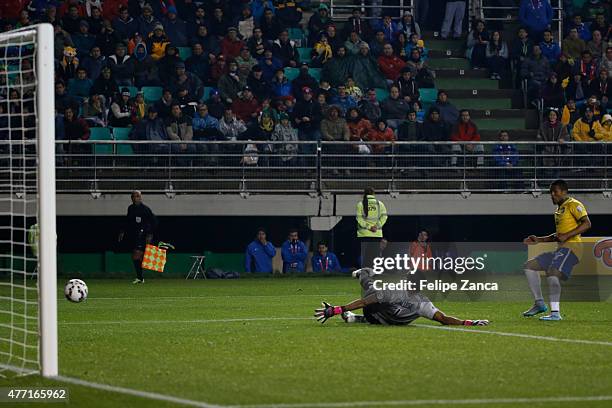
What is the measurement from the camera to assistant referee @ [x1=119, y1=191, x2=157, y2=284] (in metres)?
24.5

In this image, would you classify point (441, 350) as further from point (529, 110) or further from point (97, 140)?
point (529, 110)

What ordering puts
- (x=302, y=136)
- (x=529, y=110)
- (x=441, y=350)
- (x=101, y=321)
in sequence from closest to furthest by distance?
(x=441, y=350) < (x=101, y=321) < (x=302, y=136) < (x=529, y=110)

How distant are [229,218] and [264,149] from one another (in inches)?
81.6

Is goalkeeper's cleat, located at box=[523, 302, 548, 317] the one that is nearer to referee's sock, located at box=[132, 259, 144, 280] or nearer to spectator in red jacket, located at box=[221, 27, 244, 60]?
referee's sock, located at box=[132, 259, 144, 280]

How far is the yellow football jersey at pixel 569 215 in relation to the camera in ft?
51.7

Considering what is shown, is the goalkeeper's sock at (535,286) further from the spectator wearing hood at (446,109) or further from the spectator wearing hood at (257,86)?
the spectator wearing hood at (257,86)

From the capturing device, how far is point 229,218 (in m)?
27.3

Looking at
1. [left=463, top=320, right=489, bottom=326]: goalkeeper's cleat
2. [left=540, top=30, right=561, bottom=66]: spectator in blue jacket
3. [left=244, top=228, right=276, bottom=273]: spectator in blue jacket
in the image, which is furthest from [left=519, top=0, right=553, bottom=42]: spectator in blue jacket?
[left=463, top=320, right=489, bottom=326]: goalkeeper's cleat

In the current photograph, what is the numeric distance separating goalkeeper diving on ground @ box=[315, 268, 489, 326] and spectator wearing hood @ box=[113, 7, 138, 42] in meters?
14.6

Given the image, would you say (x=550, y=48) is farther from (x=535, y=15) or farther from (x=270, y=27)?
(x=270, y=27)

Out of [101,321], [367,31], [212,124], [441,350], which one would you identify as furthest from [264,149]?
[441,350]

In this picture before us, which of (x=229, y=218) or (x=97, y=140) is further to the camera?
(x=229, y=218)

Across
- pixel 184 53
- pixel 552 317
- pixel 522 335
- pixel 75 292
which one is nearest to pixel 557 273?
pixel 552 317

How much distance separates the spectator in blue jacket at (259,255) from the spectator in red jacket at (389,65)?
17.6 ft
